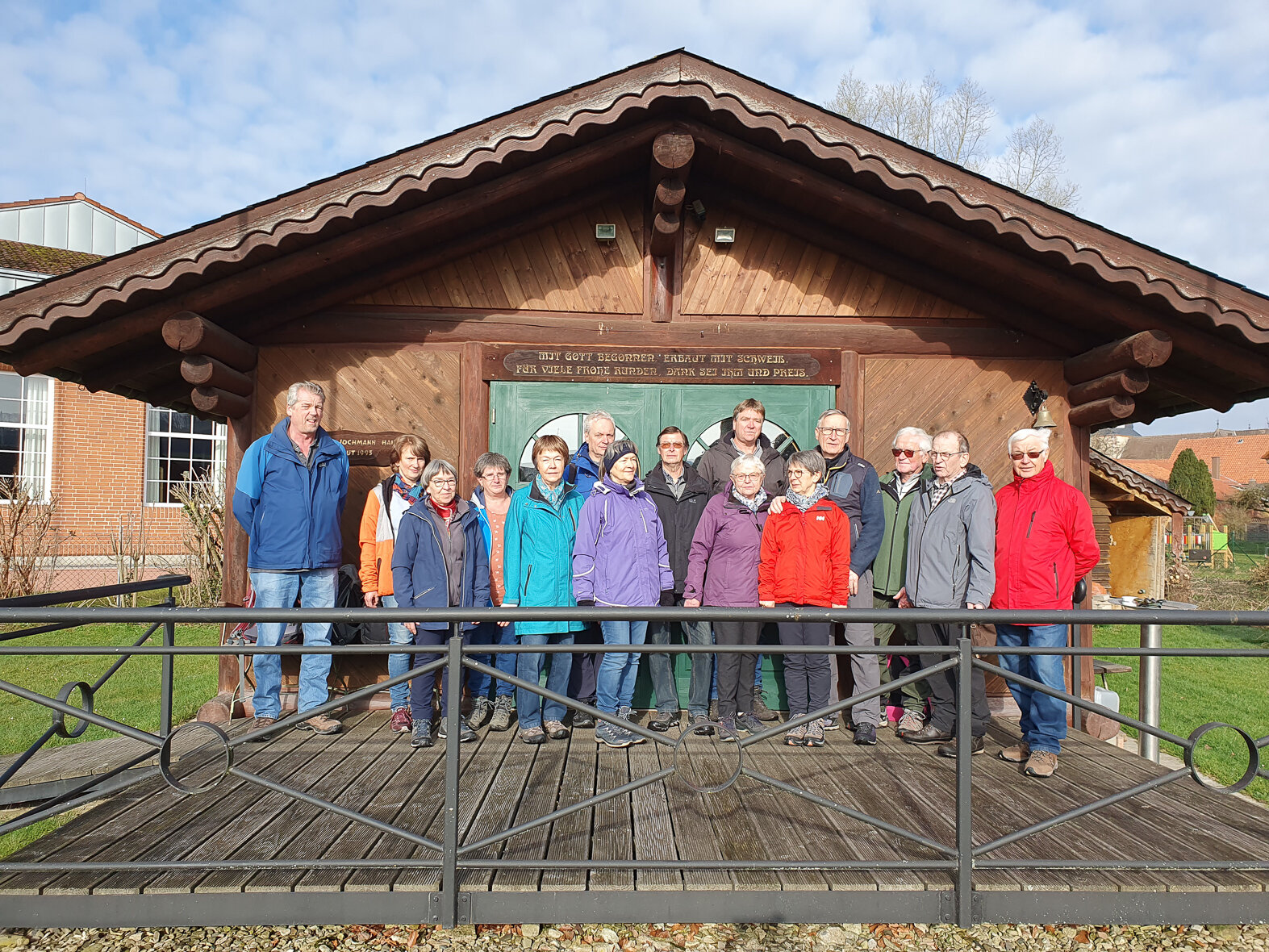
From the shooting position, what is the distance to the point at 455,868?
2848mm

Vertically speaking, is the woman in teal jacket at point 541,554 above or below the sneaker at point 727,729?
above

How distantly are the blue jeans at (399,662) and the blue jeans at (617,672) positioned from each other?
48.8 inches

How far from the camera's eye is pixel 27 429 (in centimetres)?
1536

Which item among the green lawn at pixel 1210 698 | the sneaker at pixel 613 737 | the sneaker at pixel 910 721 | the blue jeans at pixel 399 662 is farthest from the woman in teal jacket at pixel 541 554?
the green lawn at pixel 1210 698

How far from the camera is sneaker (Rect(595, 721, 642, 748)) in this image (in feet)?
14.2

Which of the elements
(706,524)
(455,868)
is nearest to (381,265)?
(706,524)

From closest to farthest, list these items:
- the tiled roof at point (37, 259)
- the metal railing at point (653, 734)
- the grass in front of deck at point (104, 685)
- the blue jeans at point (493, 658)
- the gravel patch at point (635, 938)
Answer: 1. the metal railing at point (653, 734)
2. the gravel patch at point (635, 938)
3. the blue jeans at point (493, 658)
4. the grass in front of deck at point (104, 685)
5. the tiled roof at point (37, 259)

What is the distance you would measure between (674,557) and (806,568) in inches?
36.0

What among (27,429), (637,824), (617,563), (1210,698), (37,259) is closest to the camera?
(637,824)

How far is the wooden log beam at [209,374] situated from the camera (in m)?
4.84

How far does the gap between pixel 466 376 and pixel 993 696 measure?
4616 mm

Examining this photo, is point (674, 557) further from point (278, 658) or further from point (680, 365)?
point (278, 658)

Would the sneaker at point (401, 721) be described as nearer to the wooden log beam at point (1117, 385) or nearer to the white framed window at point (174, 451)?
the wooden log beam at point (1117, 385)

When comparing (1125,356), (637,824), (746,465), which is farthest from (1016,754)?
(1125,356)
